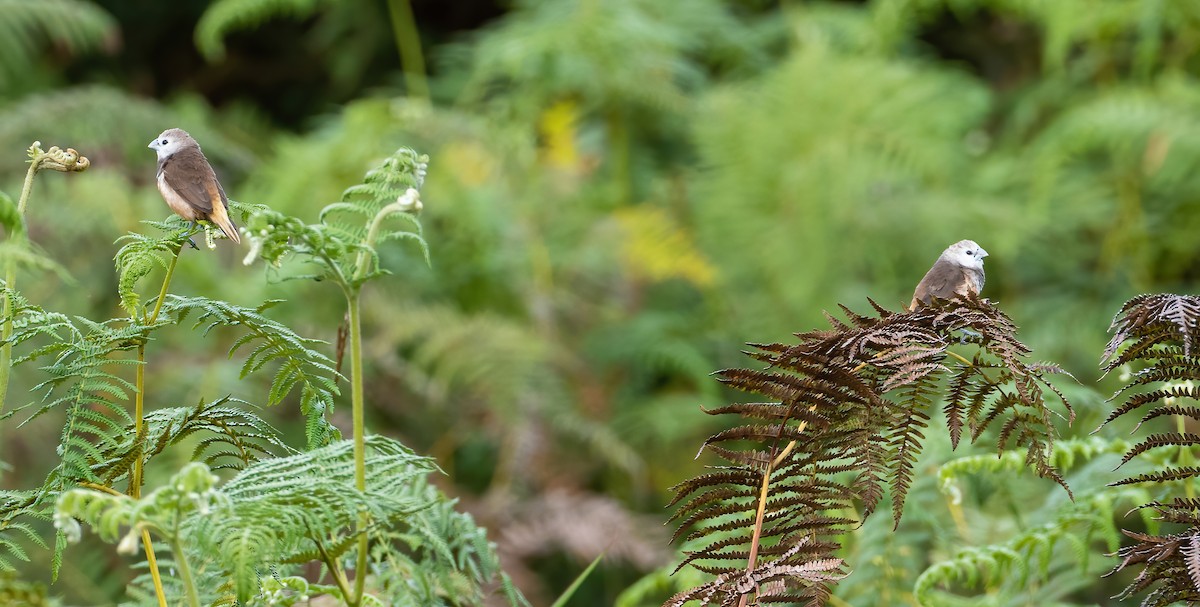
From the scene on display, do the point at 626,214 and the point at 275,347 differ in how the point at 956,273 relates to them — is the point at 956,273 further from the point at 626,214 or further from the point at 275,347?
the point at 626,214

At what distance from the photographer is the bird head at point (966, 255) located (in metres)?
1.05

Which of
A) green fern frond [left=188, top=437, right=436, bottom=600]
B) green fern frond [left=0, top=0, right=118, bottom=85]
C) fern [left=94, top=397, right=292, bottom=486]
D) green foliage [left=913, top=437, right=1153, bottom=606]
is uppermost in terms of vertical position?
green fern frond [left=0, top=0, right=118, bottom=85]

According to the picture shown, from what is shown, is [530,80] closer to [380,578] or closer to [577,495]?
[577,495]

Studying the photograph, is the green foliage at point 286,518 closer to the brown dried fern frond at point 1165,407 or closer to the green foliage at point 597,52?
the brown dried fern frond at point 1165,407

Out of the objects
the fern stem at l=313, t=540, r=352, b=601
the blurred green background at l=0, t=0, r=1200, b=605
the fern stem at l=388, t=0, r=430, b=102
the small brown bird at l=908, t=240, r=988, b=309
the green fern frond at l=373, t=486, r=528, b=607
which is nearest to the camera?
the fern stem at l=313, t=540, r=352, b=601

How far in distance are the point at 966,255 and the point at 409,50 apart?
269cm

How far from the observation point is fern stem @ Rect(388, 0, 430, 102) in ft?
10.7

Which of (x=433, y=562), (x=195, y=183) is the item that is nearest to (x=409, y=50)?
(x=195, y=183)

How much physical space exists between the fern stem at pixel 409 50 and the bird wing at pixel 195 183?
2223 millimetres

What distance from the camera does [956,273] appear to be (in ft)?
3.42

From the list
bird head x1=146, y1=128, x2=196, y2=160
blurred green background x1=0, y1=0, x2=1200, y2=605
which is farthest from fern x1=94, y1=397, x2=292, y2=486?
blurred green background x1=0, y1=0, x2=1200, y2=605

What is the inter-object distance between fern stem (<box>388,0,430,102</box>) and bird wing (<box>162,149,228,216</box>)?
222 centimetres

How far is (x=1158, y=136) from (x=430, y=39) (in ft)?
7.30

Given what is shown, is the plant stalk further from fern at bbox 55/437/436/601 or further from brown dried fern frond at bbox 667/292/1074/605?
brown dried fern frond at bbox 667/292/1074/605
